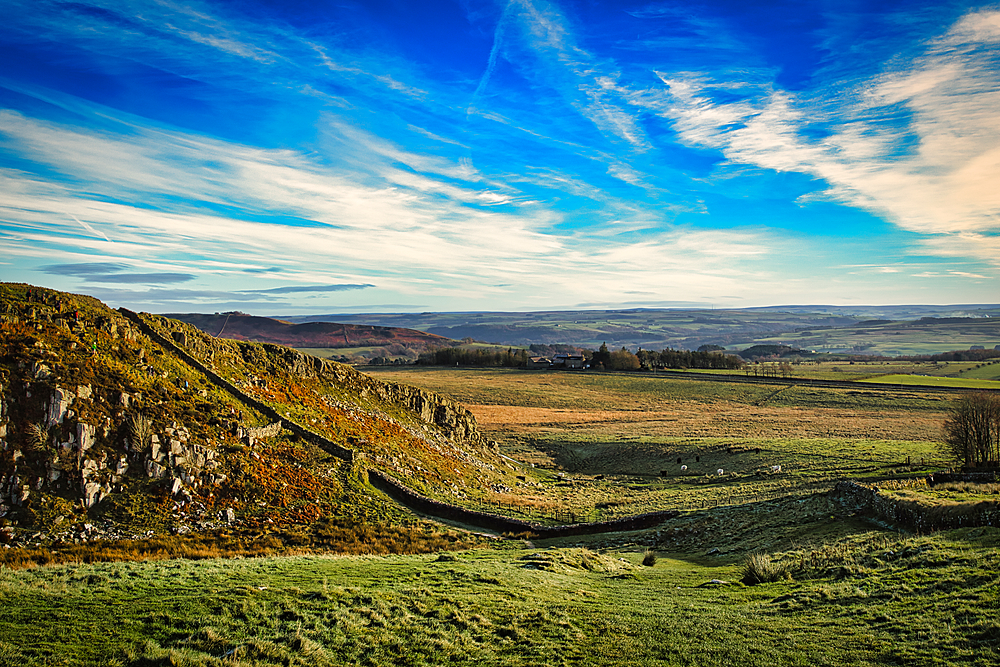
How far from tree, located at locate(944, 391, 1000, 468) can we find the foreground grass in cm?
1934

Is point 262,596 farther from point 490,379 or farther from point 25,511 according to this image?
point 490,379

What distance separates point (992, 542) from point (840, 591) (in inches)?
163

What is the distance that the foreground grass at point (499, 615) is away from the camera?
843 cm

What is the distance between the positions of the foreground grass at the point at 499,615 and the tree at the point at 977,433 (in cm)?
1934

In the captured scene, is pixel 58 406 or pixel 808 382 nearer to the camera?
pixel 58 406


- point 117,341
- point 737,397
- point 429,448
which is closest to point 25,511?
point 117,341

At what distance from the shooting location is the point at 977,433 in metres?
27.4

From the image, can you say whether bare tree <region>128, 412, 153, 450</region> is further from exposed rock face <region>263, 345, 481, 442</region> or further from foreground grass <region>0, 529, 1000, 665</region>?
exposed rock face <region>263, 345, 481, 442</region>

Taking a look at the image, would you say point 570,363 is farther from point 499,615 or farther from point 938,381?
point 499,615

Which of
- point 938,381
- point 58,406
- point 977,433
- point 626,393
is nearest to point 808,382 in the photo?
point 938,381

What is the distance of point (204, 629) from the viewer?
29.1 feet

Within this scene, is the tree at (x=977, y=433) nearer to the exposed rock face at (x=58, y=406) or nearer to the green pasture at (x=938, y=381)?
the exposed rock face at (x=58, y=406)

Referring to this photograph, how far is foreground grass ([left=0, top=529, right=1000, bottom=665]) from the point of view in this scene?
8.43 metres

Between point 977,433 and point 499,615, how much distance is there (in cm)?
3057
